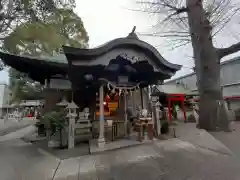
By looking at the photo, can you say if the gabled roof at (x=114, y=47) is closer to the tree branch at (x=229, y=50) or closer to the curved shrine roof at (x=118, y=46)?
the curved shrine roof at (x=118, y=46)

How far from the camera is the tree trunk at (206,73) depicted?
6.53m

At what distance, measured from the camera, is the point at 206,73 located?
696cm

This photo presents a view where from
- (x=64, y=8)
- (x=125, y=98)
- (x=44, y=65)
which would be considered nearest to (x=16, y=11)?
(x=64, y=8)

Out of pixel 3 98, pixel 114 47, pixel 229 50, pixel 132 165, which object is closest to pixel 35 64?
pixel 114 47

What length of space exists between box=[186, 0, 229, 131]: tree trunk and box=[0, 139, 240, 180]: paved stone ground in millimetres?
2098

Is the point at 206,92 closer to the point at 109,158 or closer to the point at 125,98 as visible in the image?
the point at 125,98

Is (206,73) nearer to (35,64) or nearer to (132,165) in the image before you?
(132,165)

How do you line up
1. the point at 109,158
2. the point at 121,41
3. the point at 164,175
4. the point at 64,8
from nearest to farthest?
the point at 164,175 < the point at 109,158 < the point at 121,41 < the point at 64,8

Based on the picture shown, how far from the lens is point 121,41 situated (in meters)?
5.10

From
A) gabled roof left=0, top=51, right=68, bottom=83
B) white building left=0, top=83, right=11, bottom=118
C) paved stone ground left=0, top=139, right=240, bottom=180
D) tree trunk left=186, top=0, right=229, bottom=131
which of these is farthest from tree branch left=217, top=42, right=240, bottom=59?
white building left=0, top=83, right=11, bottom=118

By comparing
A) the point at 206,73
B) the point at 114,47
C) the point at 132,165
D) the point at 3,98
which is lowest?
the point at 132,165

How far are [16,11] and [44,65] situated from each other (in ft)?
21.8

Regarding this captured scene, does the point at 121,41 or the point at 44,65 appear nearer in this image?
the point at 121,41

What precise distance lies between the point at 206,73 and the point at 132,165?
510cm
